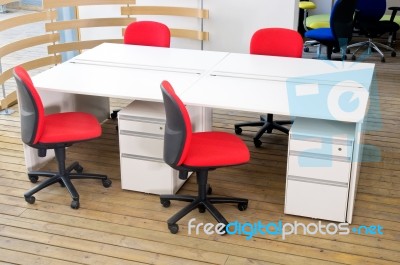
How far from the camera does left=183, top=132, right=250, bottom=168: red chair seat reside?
3.38m

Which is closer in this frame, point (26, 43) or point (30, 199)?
point (30, 199)

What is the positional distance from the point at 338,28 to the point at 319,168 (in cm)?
328

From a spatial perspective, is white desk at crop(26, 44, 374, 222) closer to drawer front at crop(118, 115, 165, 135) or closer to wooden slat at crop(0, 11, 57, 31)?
drawer front at crop(118, 115, 165, 135)

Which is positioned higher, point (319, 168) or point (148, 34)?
point (148, 34)

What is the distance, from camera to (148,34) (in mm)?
5102

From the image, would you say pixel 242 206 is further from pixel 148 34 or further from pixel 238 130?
pixel 148 34

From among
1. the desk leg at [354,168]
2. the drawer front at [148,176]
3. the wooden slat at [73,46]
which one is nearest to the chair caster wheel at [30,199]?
the drawer front at [148,176]

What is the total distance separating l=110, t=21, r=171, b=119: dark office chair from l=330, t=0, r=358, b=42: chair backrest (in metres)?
2.14

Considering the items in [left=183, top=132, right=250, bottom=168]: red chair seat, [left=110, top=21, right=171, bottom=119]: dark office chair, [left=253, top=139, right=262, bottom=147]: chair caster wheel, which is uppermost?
[left=110, top=21, right=171, bottom=119]: dark office chair

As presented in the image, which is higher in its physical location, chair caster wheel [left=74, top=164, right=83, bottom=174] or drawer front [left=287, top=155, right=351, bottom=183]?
drawer front [left=287, top=155, right=351, bottom=183]

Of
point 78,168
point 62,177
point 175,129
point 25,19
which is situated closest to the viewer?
point 175,129

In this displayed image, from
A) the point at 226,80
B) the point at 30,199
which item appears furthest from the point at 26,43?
the point at 226,80

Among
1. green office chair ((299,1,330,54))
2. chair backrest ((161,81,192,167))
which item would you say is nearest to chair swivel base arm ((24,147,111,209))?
chair backrest ((161,81,192,167))

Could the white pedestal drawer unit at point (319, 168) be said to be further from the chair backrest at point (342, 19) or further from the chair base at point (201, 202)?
the chair backrest at point (342, 19)
